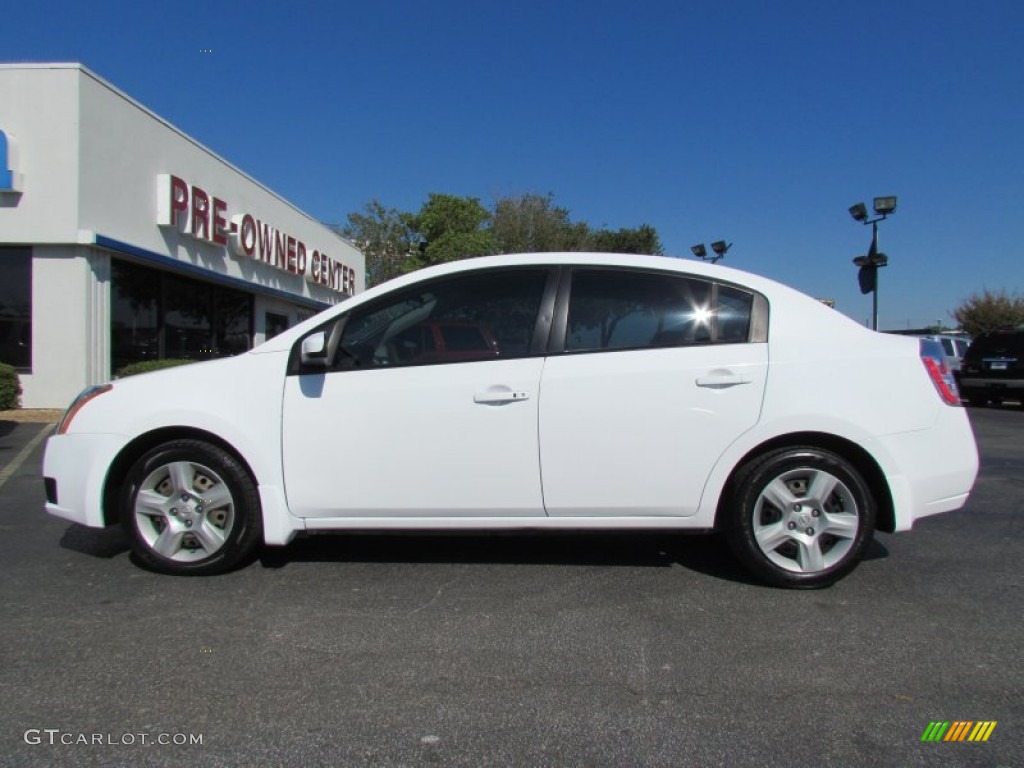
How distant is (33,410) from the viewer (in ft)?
39.5

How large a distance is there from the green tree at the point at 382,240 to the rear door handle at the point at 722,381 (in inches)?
1523

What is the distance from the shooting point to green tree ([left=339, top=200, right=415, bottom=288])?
4119 centimetres

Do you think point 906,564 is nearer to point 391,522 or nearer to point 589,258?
point 589,258

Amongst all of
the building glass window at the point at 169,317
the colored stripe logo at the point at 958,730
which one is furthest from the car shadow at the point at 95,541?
the building glass window at the point at 169,317

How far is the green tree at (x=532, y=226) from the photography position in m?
36.5

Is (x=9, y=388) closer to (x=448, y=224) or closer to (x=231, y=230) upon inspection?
(x=231, y=230)

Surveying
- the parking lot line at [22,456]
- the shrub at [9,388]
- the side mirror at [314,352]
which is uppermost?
the side mirror at [314,352]

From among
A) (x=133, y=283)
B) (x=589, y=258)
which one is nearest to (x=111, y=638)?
(x=589, y=258)

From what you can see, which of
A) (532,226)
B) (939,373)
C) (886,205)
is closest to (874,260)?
(886,205)

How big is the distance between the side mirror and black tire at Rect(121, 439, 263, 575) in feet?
2.16

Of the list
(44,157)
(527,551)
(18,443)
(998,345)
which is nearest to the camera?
(527,551)

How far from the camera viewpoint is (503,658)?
9.57ft

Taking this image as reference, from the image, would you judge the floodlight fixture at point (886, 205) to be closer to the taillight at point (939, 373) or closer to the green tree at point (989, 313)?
the taillight at point (939, 373)

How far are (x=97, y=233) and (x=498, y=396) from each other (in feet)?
36.8
